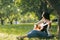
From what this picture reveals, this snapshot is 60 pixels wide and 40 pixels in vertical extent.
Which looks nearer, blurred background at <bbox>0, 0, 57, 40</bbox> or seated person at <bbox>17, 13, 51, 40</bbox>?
seated person at <bbox>17, 13, 51, 40</bbox>

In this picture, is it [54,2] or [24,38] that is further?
[54,2]

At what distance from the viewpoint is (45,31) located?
9992 millimetres

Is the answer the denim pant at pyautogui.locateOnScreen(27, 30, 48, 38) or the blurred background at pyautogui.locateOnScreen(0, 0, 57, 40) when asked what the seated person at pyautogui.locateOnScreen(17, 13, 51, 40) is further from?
the blurred background at pyautogui.locateOnScreen(0, 0, 57, 40)

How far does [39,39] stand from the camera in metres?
9.63

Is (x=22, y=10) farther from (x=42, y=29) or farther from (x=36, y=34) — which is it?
(x=36, y=34)

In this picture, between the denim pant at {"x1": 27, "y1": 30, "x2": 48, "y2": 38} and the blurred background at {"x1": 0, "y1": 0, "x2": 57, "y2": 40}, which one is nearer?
the denim pant at {"x1": 27, "y1": 30, "x2": 48, "y2": 38}

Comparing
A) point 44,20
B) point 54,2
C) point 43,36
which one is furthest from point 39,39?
point 54,2

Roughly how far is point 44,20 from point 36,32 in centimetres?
62

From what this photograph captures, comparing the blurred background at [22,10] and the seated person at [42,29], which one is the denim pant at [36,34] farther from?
the blurred background at [22,10]

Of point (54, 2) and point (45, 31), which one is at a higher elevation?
point (54, 2)

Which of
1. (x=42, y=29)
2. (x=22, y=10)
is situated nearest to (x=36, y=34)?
(x=42, y=29)

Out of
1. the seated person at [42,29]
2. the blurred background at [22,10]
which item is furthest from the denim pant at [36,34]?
the blurred background at [22,10]

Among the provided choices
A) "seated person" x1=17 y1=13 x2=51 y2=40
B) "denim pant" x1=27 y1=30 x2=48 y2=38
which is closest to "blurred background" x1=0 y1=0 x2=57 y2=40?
"seated person" x1=17 y1=13 x2=51 y2=40

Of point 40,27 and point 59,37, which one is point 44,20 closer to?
point 40,27
